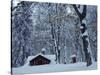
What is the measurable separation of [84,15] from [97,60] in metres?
0.53

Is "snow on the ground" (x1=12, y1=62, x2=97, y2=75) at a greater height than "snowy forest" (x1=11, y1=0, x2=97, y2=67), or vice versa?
"snowy forest" (x1=11, y1=0, x2=97, y2=67)

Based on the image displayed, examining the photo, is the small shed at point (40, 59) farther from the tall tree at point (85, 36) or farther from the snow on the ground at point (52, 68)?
the tall tree at point (85, 36)

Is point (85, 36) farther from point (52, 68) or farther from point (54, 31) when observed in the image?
point (52, 68)

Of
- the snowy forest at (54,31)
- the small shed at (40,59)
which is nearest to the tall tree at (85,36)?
the snowy forest at (54,31)

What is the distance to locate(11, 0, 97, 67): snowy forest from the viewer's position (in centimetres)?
193

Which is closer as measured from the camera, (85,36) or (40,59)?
(40,59)

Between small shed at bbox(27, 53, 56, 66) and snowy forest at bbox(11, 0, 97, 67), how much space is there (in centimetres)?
3

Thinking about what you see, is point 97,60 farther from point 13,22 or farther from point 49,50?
point 13,22

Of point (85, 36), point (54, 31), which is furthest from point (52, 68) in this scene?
point (85, 36)

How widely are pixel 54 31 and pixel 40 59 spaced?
33 centimetres

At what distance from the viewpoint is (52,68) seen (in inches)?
79.4

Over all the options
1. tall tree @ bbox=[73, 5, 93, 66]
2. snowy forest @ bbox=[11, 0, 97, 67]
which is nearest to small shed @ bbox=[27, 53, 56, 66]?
snowy forest @ bbox=[11, 0, 97, 67]

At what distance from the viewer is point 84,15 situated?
2.14 meters

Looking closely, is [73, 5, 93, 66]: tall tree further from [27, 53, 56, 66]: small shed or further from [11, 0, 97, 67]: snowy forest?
[27, 53, 56, 66]: small shed
